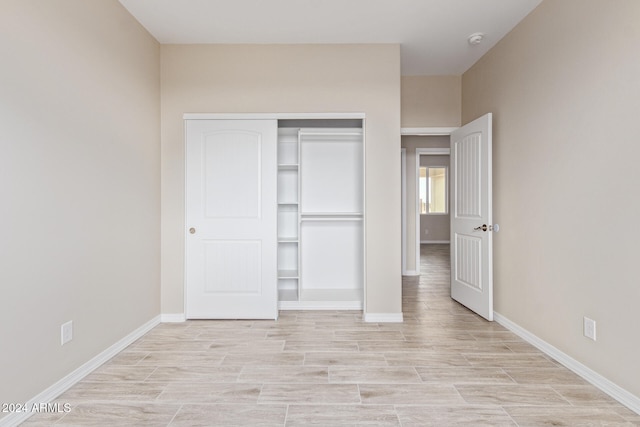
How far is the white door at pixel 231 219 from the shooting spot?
345 cm

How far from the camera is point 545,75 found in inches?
107

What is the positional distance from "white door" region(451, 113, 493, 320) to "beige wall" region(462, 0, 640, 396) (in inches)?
5.5

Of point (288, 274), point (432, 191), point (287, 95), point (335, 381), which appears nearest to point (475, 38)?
point (287, 95)

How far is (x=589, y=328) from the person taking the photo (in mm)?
2281

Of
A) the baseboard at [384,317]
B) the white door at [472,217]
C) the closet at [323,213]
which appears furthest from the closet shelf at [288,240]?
the white door at [472,217]

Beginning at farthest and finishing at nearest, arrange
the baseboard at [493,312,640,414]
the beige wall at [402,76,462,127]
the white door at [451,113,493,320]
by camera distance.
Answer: the beige wall at [402,76,462,127] → the white door at [451,113,493,320] → the baseboard at [493,312,640,414]

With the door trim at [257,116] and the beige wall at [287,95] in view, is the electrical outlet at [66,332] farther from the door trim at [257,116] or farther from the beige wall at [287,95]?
the door trim at [257,116]

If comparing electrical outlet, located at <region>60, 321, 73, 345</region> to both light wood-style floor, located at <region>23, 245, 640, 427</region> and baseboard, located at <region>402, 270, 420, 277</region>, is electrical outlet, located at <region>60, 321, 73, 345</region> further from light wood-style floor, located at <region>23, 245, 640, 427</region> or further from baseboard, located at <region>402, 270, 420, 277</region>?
baseboard, located at <region>402, 270, 420, 277</region>

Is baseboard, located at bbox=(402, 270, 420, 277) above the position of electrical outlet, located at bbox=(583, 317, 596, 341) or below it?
below

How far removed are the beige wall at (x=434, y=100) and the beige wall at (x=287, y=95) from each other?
906 millimetres

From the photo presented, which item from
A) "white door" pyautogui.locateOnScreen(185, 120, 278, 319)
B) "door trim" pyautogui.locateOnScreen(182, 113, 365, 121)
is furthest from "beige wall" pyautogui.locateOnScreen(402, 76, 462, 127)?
"white door" pyautogui.locateOnScreen(185, 120, 278, 319)

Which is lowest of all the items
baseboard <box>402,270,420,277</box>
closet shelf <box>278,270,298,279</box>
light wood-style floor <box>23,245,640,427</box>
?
light wood-style floor <box>23,245,640,427</box>

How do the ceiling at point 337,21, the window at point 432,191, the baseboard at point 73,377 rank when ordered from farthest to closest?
the window at point 432,191 < the ceiling at point 337,21 < the baseboard at point 73,377

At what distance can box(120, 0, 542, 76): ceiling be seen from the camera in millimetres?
2771
